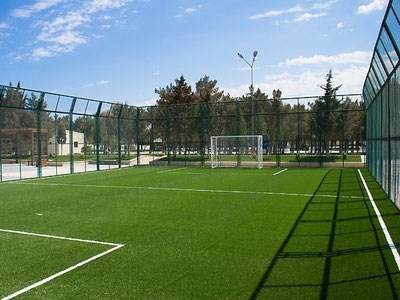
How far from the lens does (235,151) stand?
27.6m

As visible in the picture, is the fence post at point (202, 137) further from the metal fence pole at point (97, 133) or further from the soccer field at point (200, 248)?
the soccer field at point (200, 248)

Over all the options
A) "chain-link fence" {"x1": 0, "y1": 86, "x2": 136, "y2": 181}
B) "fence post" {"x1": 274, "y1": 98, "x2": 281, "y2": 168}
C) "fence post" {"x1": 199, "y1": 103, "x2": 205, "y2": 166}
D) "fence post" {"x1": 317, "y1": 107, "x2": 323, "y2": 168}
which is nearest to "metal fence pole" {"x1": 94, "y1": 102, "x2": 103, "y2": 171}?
"chain-link fence" {"x1": 0, "y1": 86, "x2": 136, "y2": 181}

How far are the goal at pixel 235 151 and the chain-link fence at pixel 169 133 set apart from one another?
87 cm

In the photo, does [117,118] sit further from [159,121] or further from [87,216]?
[87,216]

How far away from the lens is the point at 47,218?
8609mm

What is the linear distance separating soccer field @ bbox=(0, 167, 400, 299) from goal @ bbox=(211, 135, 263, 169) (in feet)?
51.6

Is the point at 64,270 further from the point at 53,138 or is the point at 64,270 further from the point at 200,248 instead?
the point at 53,138

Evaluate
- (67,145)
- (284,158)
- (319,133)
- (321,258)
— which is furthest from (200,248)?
(284,158)

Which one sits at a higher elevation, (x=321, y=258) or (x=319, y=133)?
(x=319, y=133)

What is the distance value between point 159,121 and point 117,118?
409cm

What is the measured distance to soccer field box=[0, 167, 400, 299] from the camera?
171 inches

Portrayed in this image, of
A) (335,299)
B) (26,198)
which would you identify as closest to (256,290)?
(335,299)

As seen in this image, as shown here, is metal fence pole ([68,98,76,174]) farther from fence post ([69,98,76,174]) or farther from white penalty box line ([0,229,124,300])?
white penalty box line ([0,229,124,300])

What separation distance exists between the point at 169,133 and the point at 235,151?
5.49 meters
